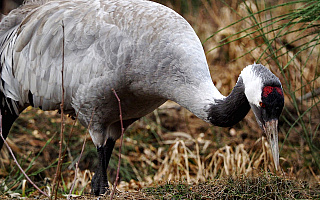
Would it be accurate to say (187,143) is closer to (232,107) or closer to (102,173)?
(102,173)

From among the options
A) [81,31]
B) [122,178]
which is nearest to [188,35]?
[81,31]

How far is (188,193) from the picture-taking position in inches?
123

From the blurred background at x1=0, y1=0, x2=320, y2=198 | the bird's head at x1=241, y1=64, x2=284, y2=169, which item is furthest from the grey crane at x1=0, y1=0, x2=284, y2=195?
the blurred background at x1=0, y1=0, x2=320, y2=198

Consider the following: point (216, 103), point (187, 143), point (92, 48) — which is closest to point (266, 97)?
point (216, 103)

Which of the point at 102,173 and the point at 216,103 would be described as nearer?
the point at 216,103

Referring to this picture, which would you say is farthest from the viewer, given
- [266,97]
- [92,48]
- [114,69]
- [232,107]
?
[92,48]

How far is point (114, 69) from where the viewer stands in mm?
3408

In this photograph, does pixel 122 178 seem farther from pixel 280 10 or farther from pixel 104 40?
pixel 280 10

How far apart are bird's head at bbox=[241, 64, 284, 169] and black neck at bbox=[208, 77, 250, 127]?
0.20 feet

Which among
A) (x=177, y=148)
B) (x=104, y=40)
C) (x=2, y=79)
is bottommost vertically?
(x=177, y=148)

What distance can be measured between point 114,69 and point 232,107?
3.09 ft

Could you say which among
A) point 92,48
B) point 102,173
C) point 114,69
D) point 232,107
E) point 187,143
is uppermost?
point 92,48

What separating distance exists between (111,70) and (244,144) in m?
2.60

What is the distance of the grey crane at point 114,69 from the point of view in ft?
10.1
